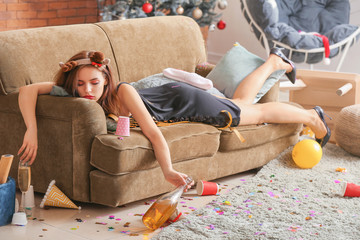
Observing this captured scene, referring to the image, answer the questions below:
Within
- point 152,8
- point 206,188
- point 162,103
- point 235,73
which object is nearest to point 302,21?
point 152,8

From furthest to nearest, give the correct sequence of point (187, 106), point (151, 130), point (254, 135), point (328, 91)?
point (328, 91), point (254, 135), point (187, 106), point (151, 130)

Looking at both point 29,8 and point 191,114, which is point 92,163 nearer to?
point 191,114

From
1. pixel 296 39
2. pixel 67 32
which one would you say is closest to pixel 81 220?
pixel 67 32

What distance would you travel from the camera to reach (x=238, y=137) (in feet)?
10.4

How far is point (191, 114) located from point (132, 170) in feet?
1.97

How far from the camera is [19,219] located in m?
2.47

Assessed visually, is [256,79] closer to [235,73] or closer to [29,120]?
[235,73]

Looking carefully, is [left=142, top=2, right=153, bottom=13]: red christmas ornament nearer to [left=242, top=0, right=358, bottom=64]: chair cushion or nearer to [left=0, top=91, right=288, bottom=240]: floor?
[left=242, top=0, right=358, bottom=64]: chair cushion

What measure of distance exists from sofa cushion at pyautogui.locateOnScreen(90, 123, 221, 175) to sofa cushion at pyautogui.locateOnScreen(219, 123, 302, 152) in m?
0.15

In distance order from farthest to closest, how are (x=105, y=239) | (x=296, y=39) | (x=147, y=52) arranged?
(x=296, y=39) < (x=147, y=52) < (x=105, y=239)

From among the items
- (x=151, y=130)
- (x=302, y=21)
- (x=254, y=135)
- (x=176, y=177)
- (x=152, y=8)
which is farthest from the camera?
(x=302, y=21)

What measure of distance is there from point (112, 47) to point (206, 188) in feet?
3.44

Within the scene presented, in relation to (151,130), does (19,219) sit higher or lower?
lower

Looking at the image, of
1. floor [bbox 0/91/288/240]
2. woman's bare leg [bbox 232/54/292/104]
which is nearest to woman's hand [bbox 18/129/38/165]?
floor [bbox 0/91/288/240]
